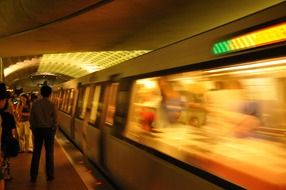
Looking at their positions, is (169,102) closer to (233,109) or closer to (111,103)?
(233,109)

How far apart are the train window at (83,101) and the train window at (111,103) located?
330cm

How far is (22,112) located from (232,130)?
827cm

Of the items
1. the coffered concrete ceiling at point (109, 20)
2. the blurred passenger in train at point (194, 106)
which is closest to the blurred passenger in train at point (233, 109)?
the blurred passenger in train at point (194, 106)

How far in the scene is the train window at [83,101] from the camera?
37.6 ft

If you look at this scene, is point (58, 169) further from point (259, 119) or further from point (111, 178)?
point (259, 119)

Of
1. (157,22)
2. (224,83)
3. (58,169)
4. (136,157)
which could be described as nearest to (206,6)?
(157,22)

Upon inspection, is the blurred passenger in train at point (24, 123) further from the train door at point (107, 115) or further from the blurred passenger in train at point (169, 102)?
the blurred passenger in train at point (169, 102)

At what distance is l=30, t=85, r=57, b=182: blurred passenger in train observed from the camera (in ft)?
23.8

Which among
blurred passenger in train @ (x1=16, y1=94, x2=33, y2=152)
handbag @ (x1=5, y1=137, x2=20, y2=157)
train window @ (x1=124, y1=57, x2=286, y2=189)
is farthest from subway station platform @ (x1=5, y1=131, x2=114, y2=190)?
train window @ (x1=124, y1=57, x2=286, y2=189)

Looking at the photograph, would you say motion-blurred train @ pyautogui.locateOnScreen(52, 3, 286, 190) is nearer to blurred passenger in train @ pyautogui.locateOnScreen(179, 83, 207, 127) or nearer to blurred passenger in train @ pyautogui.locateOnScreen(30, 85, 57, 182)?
blurred passenger in train @ pyautogui.locateOnScreen(179, 83, 207, 127)

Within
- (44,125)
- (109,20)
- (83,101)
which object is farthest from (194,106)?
(109,20)

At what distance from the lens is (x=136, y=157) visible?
5.60 m

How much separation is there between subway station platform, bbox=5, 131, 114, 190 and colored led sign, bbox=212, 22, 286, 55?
426 centimetres

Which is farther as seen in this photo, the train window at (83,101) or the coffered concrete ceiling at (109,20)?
the coffered concrete ceiling at (109,20)
